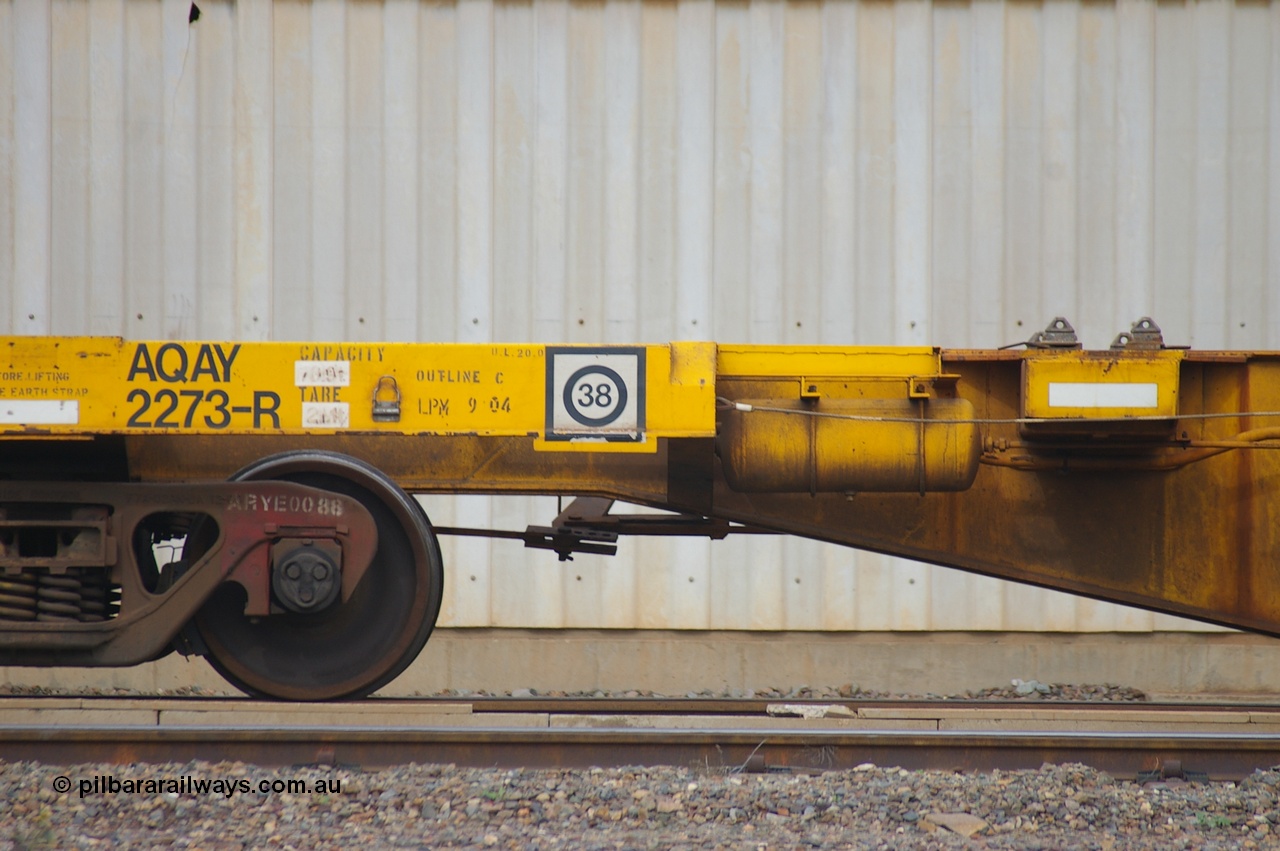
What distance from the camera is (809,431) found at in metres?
3.92

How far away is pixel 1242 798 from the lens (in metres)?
3.59

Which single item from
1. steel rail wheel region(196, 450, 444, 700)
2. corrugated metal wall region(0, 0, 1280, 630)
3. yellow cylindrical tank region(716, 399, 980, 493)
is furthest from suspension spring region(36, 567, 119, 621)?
corrugated metal wall region(0, 0, 1280, 630)

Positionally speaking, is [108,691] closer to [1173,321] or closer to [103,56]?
[103,56]

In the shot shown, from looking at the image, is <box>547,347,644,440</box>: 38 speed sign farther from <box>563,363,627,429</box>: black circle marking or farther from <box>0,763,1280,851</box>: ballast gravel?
<box>0,763,1280,851</box>: ballast gravel

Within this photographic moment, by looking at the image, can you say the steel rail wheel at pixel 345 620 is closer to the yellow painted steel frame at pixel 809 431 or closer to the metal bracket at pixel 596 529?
A: the yellow painted steel frame at pixel 809 431

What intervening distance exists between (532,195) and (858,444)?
368 centimetres

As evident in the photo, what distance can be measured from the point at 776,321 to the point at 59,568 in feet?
15.1

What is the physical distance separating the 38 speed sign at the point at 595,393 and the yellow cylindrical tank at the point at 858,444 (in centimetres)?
44

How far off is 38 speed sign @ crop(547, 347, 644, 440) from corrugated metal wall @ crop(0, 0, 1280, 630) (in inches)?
119

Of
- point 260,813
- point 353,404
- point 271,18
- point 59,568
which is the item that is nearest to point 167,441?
point 59,568

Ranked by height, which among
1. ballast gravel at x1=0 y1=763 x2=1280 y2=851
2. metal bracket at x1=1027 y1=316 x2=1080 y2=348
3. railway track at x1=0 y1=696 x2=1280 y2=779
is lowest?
ballast gravel at x1=0 y1=763 x2=1280 y2=851

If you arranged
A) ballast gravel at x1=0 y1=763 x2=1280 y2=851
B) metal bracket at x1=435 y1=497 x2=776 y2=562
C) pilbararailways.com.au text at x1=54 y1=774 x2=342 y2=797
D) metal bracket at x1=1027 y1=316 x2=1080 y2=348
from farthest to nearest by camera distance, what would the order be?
metal bracket at x1=435 y1=497 x2=776 y2=562 → metal bracket at x1=1027 y1=316 x2=1080 y2=348 → pilbararailways.com.au text at x1=54 y1=774 x2=342 y2=797 → ballast gravel at x1=0 y1=763 x2=1280 y2=851

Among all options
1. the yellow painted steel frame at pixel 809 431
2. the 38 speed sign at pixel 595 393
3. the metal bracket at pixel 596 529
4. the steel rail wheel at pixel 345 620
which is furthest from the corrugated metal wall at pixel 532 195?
the 38 speed sign at pixel 595 393

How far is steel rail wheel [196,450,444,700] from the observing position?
3.85 m
